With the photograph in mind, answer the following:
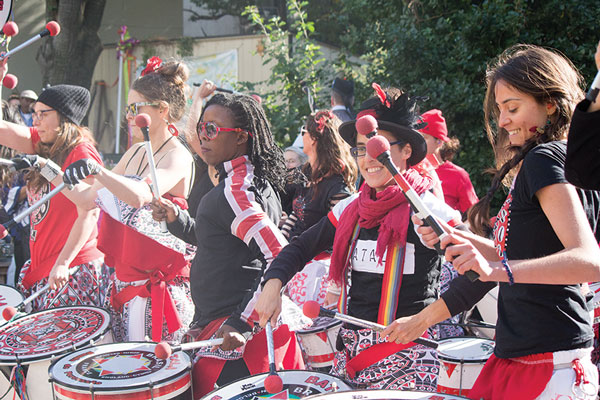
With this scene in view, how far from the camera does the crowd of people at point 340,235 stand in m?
1.76

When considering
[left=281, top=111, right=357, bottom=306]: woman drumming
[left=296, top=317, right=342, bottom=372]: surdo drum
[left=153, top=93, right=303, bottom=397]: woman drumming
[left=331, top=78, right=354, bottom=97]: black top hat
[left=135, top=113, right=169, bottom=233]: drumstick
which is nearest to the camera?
[left=153, top=93, right=303, bottom=397]: woman drumming

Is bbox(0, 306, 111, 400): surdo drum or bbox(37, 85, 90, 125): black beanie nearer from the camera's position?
bbox(0, 306, 111, 400): surdo drum

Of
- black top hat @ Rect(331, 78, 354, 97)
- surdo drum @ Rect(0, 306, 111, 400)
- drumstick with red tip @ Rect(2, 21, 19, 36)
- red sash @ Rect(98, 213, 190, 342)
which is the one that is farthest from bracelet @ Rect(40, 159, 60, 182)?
black top hat @ Rect(331, 78, 354, 97)

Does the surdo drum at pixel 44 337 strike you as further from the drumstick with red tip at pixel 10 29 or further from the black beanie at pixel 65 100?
the drumstick with red tip at pixel 10 29

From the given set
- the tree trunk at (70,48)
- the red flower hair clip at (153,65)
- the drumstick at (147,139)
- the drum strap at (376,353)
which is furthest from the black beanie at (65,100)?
the tree trunk at (70,48)

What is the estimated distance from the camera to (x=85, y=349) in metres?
2.87

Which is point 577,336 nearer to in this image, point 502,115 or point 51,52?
point 502,115

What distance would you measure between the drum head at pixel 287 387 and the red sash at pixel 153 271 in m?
1.07

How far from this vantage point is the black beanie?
3.95m

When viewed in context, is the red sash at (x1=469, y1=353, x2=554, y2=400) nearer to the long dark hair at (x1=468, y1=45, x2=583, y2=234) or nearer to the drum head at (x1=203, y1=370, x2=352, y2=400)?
the drum head at (x1=203, y1=370, x2=352, y2=400)

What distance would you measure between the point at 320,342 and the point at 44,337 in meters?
1.56

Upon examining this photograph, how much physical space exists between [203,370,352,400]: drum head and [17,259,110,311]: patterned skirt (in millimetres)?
1830

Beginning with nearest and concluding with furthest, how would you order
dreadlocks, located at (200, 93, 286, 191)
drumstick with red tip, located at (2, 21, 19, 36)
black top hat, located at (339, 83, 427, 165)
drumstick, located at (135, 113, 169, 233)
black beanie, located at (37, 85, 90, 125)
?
1. black top hat, located at (339, 83, 427, 165)
2. drumstick, located at (135, 113, 169, 233)
3. dreadlocks, located at (200, 93, 286, 191)
4. drumstick with red tip, located at (2, 21, 19, 36)
5. black beanie, located at (37, 85, 90, 125)

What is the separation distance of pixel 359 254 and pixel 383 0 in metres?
6.62
